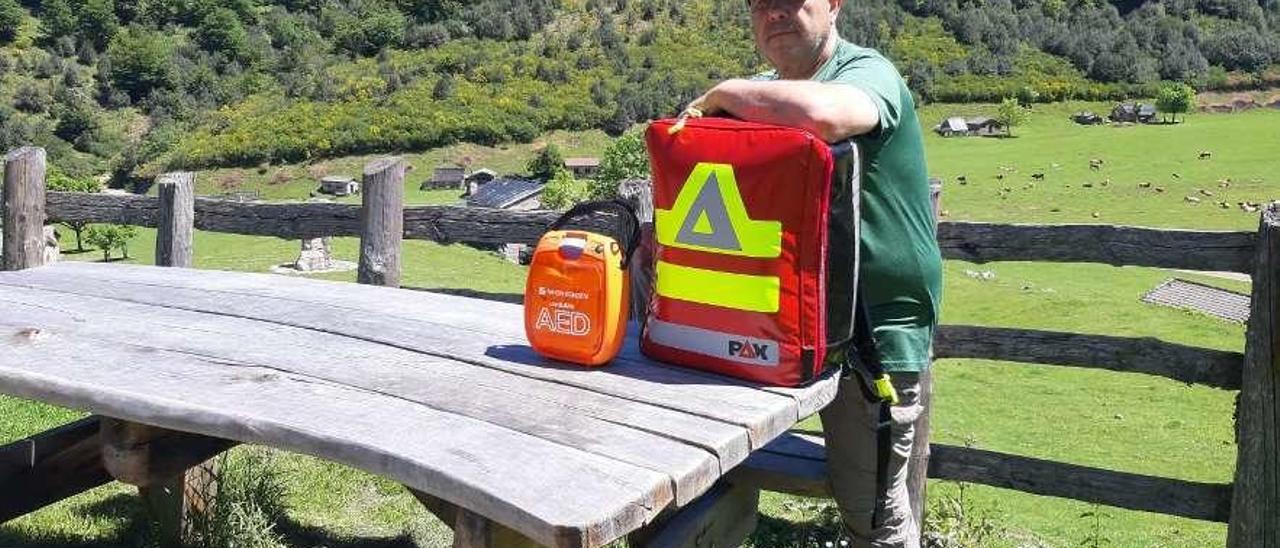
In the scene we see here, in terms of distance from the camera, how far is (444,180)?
203 ft

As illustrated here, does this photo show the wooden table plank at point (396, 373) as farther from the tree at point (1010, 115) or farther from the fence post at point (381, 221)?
the tree at point (1010, 115)

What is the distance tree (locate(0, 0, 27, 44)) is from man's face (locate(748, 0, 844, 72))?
346 feet

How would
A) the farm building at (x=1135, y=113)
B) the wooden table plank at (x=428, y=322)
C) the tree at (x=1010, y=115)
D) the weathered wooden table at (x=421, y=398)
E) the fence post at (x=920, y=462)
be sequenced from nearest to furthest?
the weathered wooden table at (x=421, y=398) → the wooden table plank at (x=428, y=322) → the fence post at (x=920, y=462) → the tree at (x=1010, y=115) → the farm building at (x=1135, y=113)

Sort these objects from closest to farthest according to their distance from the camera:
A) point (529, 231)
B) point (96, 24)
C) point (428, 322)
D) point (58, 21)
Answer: point (428, 322) → point (529, 231) → point (58, 21) → point (96, 24)

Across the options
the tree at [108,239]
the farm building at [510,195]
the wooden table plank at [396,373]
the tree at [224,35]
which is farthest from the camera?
the tree at [224,35]

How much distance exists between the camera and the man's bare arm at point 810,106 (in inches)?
94.3

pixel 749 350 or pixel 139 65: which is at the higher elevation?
pixel 139 65

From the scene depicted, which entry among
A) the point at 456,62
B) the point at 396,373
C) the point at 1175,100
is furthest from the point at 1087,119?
the point at 396,373

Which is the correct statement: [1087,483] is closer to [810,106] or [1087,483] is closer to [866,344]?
[866,344]

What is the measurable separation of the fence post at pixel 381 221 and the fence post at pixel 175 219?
122 centimetres

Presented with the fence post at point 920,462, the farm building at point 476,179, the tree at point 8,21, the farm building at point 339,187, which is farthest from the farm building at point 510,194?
the tree at point 8,21

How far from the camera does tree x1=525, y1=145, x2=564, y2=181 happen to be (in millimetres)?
66125

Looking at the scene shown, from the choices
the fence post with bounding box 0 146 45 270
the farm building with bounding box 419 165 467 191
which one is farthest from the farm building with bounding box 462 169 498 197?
the fence post with bounding box 0 146 45 270

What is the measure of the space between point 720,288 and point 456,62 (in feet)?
301
